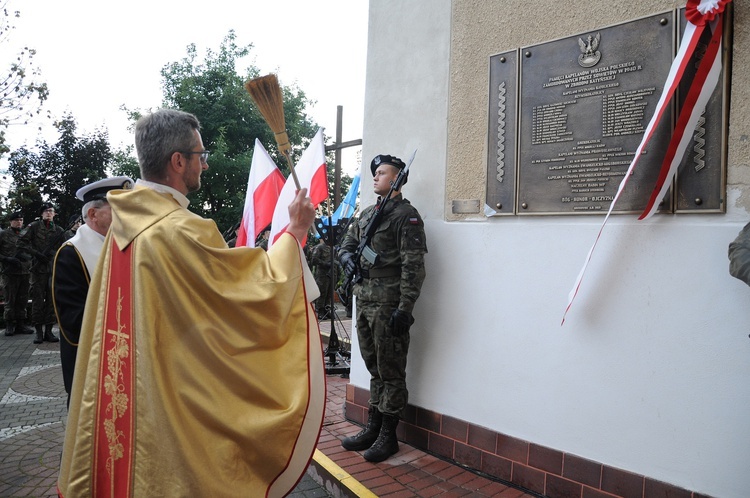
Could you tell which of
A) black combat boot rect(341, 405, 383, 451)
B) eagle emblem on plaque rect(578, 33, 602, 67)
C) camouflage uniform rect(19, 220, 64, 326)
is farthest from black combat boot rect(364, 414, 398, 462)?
camouflage uniform rect(19, 220, 64, 326)

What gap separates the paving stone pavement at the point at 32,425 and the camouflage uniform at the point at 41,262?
0.94m

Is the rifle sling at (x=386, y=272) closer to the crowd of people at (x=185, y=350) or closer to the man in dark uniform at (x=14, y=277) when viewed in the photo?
the crowd of people at (x=185, y=350)

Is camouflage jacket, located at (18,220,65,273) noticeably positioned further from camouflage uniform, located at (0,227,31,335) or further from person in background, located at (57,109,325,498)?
person in background, located at (57,109,325,498)

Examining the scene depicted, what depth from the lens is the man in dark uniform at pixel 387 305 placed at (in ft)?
12.5

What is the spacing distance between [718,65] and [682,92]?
0.19 meters

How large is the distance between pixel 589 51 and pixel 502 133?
2.39 feet

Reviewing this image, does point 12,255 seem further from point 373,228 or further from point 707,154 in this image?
point 707,154

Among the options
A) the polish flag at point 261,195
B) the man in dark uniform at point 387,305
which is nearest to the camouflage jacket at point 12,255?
the polish flag at point 261,195

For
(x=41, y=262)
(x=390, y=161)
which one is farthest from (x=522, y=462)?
(x=41, y=262)

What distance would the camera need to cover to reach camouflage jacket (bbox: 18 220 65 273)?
9727 mm

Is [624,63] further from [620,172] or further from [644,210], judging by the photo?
[644,210]

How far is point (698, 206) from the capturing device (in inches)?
107

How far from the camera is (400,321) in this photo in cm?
378

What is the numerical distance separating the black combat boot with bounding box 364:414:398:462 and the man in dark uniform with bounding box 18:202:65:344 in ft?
25.9
